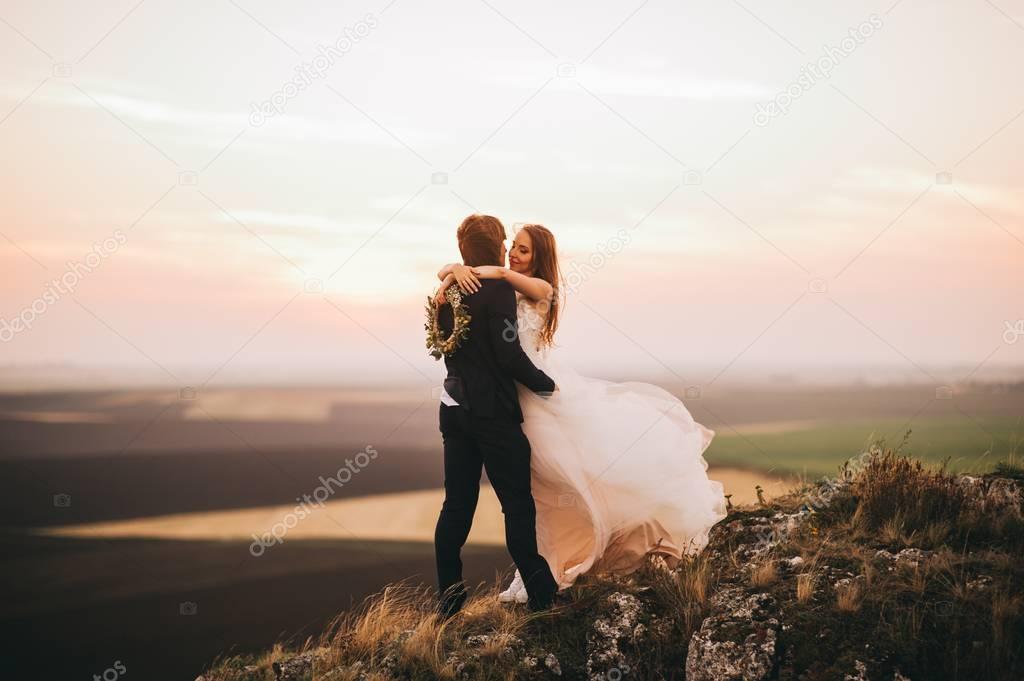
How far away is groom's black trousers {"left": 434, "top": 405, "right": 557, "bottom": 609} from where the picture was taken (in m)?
6.28

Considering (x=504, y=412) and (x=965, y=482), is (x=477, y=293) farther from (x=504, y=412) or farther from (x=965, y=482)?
(x=965, y=482)

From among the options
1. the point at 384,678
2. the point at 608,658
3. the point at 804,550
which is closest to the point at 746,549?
the point at 804,550

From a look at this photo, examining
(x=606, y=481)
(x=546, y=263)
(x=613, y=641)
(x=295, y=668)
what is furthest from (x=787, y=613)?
(x=295, y=668)

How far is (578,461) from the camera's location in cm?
661

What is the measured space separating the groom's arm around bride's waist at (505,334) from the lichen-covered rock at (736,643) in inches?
83.7

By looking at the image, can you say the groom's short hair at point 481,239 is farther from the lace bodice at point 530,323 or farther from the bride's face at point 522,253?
the lace bodice at point 530,323

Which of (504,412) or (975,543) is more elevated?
(504,412)

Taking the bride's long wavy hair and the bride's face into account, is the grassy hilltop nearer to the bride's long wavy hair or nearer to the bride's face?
the bride's long wavy hair

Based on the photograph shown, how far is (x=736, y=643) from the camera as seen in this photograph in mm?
5566

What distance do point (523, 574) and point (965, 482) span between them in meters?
4.13

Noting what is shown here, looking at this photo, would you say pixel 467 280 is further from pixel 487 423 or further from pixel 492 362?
pixel 487 423

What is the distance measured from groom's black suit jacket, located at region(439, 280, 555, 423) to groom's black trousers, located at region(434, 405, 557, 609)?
13cm

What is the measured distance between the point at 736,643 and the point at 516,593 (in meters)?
1.93

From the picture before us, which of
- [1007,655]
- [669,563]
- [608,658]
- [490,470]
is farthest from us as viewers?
[669,563]
